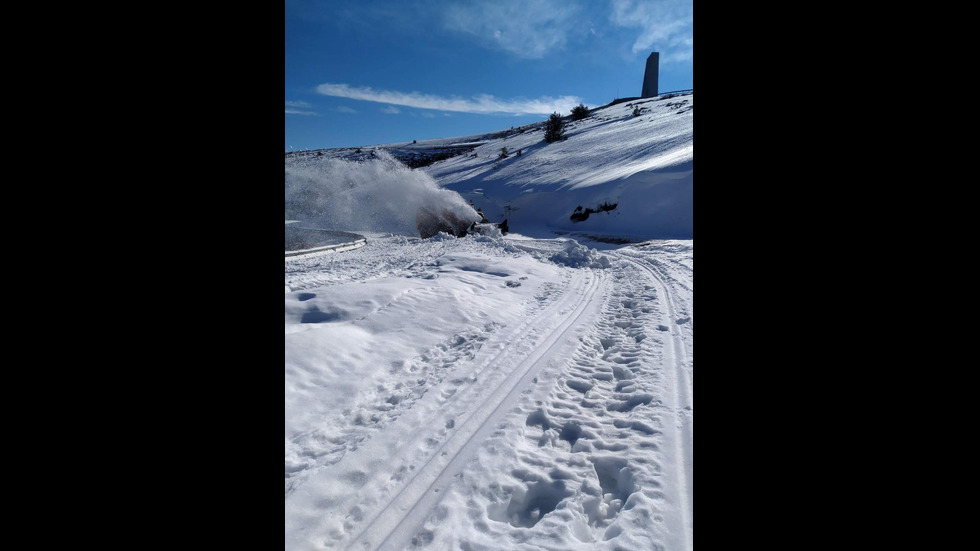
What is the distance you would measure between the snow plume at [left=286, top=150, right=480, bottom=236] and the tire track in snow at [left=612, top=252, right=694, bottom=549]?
14.2 m

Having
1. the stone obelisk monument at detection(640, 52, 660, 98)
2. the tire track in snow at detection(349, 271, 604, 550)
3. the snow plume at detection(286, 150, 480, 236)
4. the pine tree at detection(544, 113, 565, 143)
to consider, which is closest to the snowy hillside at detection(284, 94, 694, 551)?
the tire track in snow at detection(349, 271, 604, 550)

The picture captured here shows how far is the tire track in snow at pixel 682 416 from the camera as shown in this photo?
7.77 ft

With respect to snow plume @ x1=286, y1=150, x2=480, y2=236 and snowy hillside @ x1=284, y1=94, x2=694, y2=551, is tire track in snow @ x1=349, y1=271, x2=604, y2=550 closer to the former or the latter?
snowy hillside @ x1=284, y1=94, x2=694, y2=551

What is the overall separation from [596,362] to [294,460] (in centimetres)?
290

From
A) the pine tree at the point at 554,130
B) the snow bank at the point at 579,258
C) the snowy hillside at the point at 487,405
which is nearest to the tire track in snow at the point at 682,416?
the snowy hillside at the point at 487,405

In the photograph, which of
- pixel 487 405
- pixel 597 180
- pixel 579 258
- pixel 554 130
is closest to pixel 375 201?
pixel 579 258

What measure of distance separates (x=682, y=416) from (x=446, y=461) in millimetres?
1808

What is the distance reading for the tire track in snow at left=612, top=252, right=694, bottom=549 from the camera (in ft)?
7.77

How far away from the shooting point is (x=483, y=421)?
3.40m
